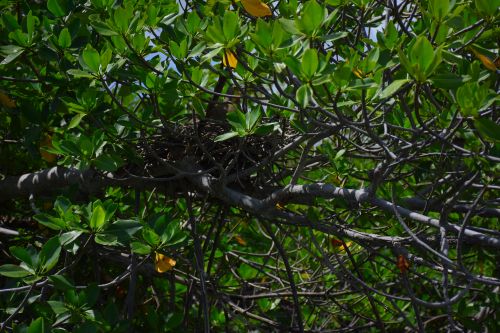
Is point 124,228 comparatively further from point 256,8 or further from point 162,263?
point 256,8

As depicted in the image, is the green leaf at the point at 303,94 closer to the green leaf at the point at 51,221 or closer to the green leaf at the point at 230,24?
the green leaf at the point at 230,24

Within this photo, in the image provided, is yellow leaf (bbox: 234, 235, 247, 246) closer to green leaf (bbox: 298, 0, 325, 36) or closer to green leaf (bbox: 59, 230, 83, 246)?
green leaf (bbox: 59, 230, 83, 246)

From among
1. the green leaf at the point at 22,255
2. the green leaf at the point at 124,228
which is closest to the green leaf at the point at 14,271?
the green leaf at the point at 22,255

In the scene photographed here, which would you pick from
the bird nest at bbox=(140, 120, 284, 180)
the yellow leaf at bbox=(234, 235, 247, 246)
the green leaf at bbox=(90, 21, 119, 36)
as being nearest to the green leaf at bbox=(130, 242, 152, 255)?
the bird nest at bbox=(140, 120, 284, 180)

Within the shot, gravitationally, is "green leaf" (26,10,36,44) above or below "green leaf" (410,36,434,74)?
below

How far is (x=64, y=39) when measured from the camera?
6.70ft

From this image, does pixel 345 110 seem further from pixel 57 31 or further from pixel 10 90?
pixel 10 90

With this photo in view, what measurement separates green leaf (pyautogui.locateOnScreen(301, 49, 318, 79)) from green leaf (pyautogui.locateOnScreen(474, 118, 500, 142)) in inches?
14.6

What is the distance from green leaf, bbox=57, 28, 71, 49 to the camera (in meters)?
2.03

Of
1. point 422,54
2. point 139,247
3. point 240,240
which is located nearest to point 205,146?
point 139,247

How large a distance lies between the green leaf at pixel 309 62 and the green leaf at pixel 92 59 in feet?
2.11

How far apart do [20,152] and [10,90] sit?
609mm

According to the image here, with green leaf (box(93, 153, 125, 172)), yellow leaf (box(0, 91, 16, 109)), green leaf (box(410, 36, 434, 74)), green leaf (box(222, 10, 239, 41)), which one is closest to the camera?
green leaf (box(410, 36, 434, 74))

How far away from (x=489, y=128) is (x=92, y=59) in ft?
3.47
